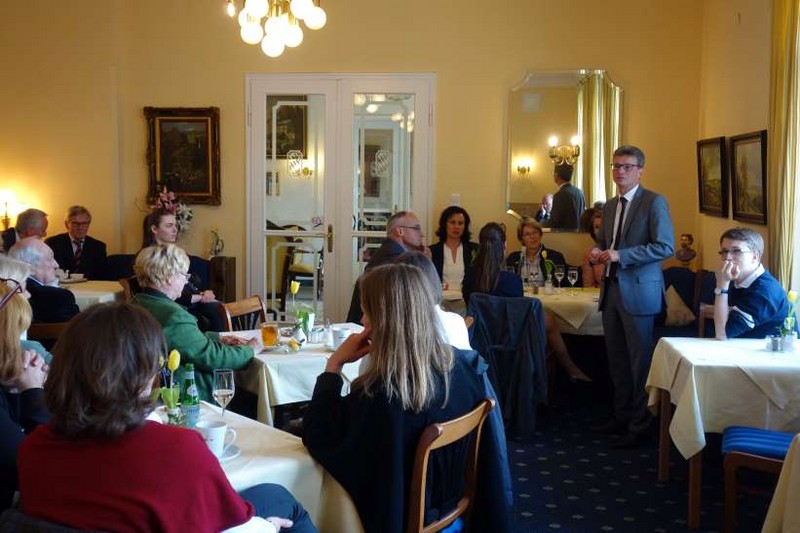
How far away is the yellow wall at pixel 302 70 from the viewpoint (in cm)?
711

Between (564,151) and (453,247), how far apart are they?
4.24 feet

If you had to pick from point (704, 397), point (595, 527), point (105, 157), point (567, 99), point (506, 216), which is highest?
point (567, 99)

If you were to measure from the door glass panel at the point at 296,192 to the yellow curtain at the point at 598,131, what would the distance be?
2288 mm

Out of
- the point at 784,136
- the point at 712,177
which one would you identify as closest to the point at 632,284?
the point at 784,136

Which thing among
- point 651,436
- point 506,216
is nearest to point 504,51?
point 506,216

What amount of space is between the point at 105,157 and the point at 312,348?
4387 mm

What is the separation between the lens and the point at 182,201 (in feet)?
25.1

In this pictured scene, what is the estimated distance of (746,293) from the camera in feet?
13.9

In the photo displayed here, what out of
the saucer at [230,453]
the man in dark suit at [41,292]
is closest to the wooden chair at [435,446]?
the saucer at [230,453]

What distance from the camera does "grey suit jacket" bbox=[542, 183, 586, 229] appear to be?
7164mm

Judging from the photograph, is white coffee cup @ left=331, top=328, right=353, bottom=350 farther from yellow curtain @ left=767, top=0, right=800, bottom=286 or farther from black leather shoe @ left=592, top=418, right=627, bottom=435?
yellow curtain @ left=767, top=0, right=800, bottom=286

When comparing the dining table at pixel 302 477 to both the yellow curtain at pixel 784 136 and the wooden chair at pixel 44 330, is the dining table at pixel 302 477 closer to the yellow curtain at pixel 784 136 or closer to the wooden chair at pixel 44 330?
the wooden chair at pixel 44 330

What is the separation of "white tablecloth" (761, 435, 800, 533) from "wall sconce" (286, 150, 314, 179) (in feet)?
17.9

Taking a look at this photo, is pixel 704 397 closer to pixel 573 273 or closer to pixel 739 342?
pixel 739 342
